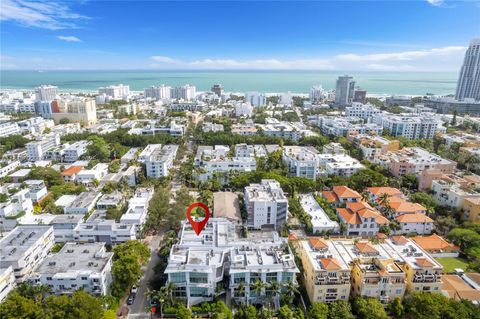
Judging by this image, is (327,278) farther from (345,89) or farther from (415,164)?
(345,89)

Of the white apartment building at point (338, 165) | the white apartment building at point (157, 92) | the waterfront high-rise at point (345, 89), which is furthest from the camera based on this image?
the white apartment building at point (157, 92)

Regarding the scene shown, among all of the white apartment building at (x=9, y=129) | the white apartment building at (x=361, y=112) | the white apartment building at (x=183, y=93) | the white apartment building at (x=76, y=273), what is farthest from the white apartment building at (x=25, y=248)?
the white apartment building at (x=183, y=93)

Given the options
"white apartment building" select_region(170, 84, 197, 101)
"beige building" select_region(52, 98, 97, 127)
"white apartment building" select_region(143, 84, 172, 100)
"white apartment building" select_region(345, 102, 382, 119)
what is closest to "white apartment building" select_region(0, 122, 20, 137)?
"beige building" select_region(52, 98, 97, 127)

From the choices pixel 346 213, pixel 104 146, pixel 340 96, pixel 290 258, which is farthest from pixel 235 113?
pixel 290 258

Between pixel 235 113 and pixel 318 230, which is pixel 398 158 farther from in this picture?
pixel 235 113

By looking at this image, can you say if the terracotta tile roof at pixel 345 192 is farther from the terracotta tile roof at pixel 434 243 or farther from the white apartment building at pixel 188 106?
the white apartment building at pixel 188 106

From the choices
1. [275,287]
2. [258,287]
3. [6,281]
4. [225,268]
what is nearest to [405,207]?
[275,287]

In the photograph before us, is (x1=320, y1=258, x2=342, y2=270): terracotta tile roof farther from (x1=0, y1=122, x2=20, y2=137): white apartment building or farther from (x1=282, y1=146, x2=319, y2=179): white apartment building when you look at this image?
(x1=0, y1=122, x2=20, y2=137): white apartment building
